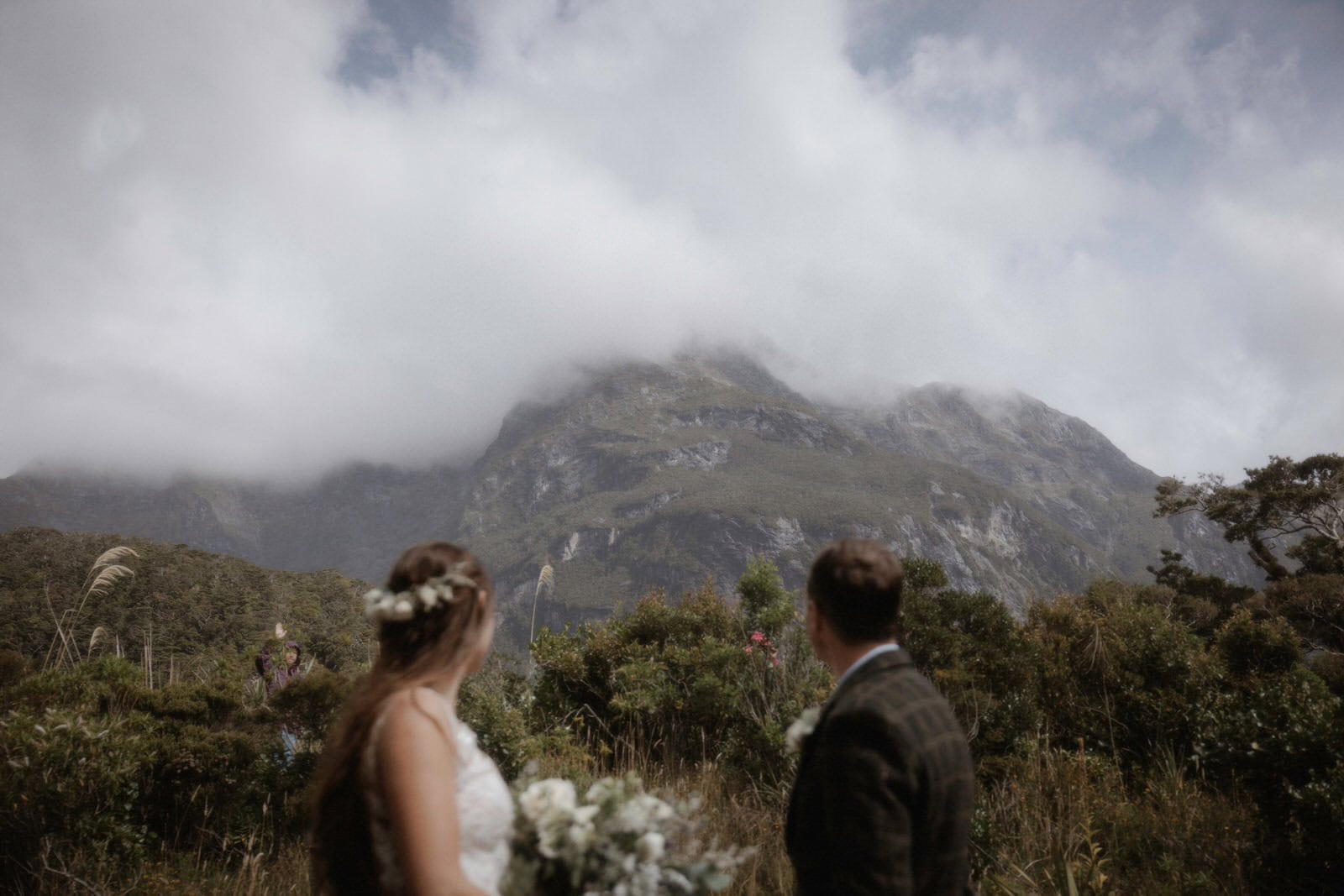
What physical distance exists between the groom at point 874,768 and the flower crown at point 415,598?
1.24m

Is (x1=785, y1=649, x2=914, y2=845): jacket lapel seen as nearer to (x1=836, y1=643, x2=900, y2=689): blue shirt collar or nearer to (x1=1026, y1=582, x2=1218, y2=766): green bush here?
(x1=836, y1=643, x2=900, y2=689): blue shirt collar

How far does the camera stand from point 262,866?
5.00 m

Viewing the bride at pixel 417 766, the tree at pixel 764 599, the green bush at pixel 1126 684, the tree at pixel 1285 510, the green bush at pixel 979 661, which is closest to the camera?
the bride at pixel 417 766

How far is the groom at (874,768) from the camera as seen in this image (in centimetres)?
192

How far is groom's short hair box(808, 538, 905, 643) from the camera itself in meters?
2.33

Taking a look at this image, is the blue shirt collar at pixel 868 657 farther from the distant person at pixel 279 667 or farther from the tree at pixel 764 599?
the distant person at pixel 279 667

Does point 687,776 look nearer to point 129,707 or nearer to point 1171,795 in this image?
point 1171,795

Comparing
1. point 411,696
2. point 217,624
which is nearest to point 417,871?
point 411,696

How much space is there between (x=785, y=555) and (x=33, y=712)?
195 m

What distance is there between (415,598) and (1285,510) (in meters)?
30.3

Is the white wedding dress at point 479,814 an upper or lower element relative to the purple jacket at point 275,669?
upper

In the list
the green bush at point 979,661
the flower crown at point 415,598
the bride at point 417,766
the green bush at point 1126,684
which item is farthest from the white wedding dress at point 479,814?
the green bush at point 1126,684

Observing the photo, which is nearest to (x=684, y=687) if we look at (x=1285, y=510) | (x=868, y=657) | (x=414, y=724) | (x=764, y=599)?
(x=764, y=599)

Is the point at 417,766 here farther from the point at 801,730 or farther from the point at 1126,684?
the point at 1126,684
